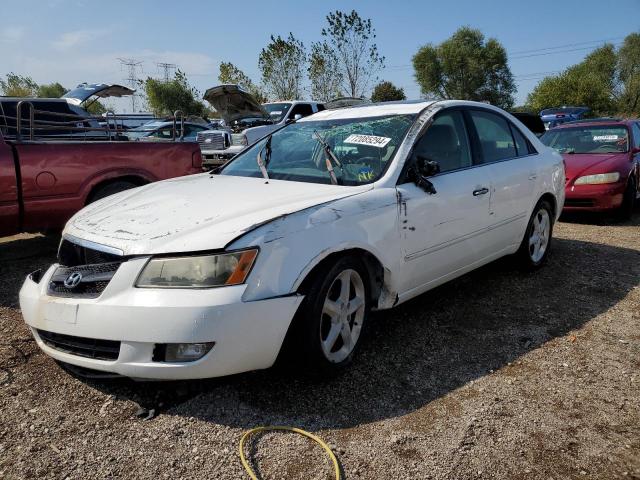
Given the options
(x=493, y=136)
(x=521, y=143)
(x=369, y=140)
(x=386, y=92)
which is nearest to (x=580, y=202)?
(x=521, y=143)

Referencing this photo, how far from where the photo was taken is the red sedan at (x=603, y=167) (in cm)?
721

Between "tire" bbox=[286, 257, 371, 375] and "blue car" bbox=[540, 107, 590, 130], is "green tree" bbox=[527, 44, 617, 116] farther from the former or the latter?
"tire" bbox=[286, 257, 371, 375]

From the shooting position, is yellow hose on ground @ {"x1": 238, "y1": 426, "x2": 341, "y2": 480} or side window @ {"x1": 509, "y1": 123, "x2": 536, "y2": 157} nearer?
yellow hose on ground @ {"x1": 238, "y1": 426, "x2": 341, "y2": 480}

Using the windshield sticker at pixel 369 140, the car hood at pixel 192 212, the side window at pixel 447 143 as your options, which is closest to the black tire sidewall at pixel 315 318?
the car hood at pixel 192 212

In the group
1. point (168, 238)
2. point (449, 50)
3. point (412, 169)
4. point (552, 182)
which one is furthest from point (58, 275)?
point (449, 50)

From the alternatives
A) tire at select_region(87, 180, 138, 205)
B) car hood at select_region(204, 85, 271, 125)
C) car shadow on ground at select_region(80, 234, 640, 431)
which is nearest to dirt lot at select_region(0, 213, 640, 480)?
car shadow on ground at select_region(80, 234, 640, 431)

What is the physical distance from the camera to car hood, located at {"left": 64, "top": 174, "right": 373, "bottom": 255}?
2.38 metres

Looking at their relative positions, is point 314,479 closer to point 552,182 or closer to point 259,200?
point 259,200

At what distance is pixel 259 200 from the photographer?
2.81 m

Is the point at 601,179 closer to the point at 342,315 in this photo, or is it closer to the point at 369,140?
the point at 369,140

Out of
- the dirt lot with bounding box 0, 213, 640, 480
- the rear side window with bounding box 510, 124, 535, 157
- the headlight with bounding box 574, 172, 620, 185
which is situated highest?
the rear side window with bounding box 510, 124, 535, 157

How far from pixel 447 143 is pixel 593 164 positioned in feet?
15.9

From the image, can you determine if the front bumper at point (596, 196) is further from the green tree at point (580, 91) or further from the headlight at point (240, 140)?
the green tree at point (580, 91)

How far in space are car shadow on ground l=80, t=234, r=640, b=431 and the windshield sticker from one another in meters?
1.27
